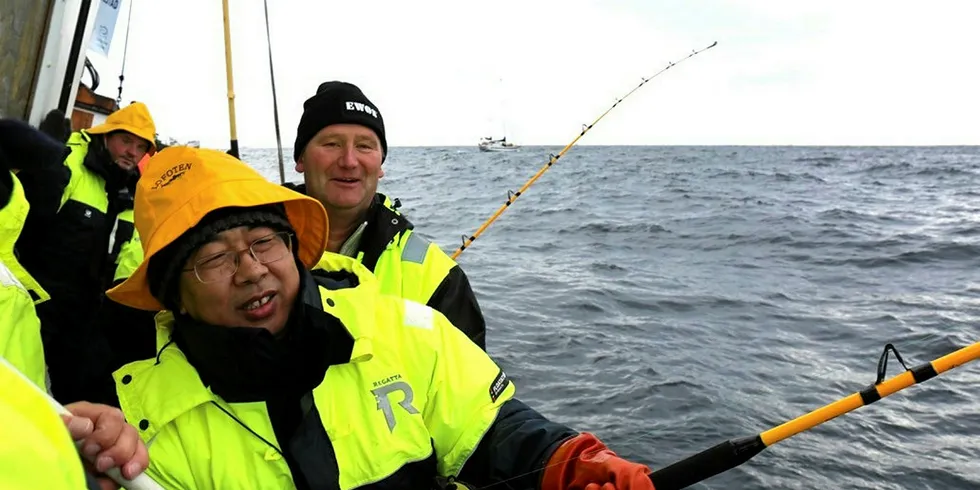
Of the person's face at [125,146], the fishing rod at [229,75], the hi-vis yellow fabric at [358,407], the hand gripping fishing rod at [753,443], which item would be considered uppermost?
the fishing rod at [229,75]

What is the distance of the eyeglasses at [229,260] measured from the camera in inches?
71.9

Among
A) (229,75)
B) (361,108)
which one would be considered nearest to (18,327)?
(361,108)

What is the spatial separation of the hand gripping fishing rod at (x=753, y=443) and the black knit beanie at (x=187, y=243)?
142cm

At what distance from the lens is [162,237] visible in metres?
1.76

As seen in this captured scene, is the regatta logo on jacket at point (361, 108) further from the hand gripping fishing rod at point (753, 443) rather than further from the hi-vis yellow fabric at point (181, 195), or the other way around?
the hand gripping fishing rod at point (753, 443)

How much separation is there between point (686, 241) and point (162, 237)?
13.5 metres

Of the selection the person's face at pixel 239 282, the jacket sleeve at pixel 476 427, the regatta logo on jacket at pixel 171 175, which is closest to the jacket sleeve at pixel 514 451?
the jacket sleeve at pixel 476 427

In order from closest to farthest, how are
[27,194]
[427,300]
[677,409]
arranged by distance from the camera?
[427,300] < [27,194] < [677,409]

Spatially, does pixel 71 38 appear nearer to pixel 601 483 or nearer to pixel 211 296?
pixel 211 296

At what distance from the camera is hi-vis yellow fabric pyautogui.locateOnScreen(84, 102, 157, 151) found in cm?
425

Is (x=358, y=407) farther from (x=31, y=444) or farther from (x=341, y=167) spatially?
(x=31, y=444)

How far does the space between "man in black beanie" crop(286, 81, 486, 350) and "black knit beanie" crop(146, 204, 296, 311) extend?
946 mm

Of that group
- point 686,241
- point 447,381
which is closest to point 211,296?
point 447,381

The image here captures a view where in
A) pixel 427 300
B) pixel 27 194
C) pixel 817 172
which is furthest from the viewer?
pixel 817 172
